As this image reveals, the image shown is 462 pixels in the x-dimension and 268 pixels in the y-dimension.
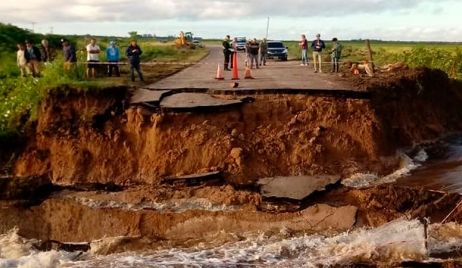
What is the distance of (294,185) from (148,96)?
15.7 feet

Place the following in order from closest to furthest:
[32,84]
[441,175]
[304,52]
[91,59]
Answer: [441,175] → [32,84] → [91,59] → [304,52]

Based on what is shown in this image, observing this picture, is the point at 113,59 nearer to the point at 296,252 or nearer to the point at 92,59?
the point at 92,59

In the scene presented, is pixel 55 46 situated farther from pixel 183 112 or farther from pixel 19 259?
pixel 19 259

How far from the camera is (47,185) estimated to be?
1347cm

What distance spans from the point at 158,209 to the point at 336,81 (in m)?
7.72

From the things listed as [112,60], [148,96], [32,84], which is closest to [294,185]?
[148,96]

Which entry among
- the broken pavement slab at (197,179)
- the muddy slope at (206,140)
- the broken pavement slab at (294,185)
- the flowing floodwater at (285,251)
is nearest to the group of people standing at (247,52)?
the muddy slope at (206,140)

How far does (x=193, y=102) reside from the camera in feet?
50.2

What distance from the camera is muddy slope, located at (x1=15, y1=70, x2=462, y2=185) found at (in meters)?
14.3

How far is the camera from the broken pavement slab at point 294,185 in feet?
41.2

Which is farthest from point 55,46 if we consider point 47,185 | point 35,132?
point 47,185

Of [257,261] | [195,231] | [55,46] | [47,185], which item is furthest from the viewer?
[55,46]

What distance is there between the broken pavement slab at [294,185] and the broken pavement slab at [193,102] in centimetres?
250

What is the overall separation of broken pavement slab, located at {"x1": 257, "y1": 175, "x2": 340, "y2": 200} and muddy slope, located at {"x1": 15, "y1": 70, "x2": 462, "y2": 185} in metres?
0.78
